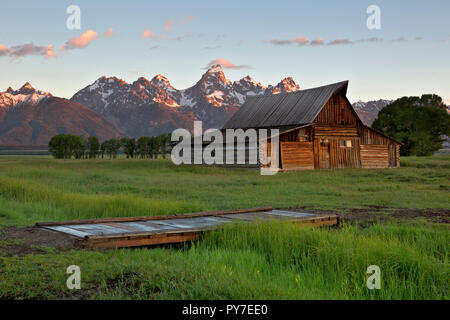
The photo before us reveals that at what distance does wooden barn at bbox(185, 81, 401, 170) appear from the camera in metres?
37.2

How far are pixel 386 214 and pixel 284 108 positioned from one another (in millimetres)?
30673

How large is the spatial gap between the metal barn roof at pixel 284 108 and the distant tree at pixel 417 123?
25.5m

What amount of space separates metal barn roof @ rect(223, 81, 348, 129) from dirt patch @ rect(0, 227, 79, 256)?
1257 inches

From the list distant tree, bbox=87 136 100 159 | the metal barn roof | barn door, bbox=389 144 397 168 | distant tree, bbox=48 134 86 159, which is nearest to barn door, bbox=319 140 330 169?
the metal barn roof

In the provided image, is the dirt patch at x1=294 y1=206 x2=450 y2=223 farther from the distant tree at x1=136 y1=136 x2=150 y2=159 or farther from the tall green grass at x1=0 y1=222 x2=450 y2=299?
the distant tree at x1=136 y1=136 x2=150 y2=159

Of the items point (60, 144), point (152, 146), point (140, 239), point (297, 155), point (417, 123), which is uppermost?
point (417, 123)

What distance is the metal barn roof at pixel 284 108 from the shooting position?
39.4 m

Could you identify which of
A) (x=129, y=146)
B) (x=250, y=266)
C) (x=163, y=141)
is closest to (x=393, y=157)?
(x=250, y=266)

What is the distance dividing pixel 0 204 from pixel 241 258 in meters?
8.85

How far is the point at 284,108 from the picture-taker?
4278 cm

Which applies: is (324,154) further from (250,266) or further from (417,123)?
(250,266)

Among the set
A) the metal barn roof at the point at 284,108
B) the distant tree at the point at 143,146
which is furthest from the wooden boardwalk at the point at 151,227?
the distant tree at the point at 143,146

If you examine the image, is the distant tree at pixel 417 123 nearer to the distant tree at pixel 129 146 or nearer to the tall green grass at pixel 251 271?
the distant tree at pixel 129 146
